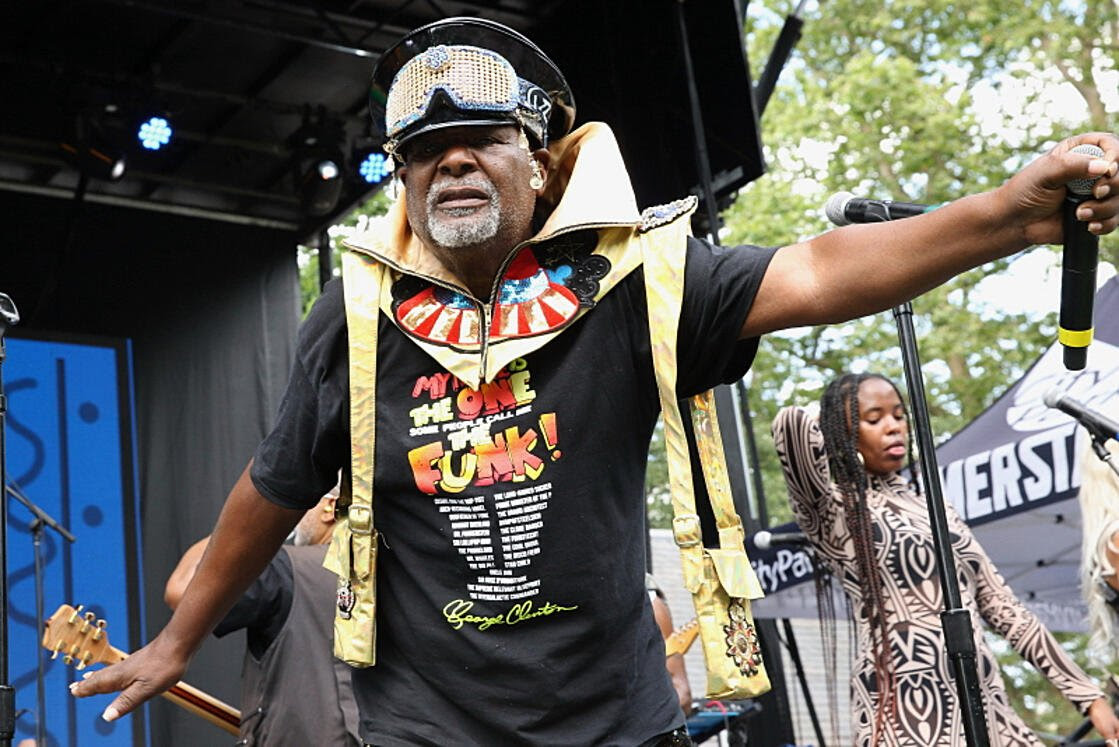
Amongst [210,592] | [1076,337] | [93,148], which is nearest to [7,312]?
[210,592]

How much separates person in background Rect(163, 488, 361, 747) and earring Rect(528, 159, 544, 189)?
1.93 meters

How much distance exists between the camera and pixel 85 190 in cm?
866

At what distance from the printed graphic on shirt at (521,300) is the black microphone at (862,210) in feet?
3.78

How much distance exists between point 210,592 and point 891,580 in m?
2.43

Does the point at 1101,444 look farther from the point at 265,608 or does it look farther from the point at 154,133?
the point at 154,133

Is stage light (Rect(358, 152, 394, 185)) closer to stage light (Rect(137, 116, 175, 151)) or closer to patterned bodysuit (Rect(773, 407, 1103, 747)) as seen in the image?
stage light (Rect(137, 116, 175, 151))

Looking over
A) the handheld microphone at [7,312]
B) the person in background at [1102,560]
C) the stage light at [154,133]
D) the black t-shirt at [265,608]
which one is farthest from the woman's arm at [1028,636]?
the stage light at [154,133]

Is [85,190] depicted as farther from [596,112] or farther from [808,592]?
[808,592]

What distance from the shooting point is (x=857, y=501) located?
4594 mm

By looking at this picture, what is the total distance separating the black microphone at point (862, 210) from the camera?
3474 millimetres

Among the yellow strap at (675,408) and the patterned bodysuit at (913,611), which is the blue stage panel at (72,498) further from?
the yellow strap at (675,408)

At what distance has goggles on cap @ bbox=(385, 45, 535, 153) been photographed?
261cm

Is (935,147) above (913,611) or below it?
above

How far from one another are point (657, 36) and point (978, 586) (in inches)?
173
